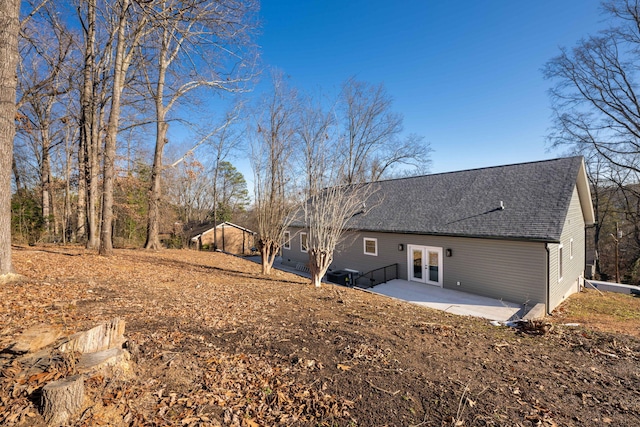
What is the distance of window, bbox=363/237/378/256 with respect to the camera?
14.2 meters

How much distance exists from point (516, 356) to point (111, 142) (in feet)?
39.9

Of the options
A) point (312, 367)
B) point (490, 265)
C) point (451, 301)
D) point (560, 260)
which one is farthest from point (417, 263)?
point (312, 367)

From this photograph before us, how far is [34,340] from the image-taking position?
2783 mm

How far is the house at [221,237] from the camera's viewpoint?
2658cm

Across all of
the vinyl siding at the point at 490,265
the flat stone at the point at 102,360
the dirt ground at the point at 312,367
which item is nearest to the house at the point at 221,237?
the vinyl siding at the point at 490,265

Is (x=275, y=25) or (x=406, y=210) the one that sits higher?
(x=275, y=25)

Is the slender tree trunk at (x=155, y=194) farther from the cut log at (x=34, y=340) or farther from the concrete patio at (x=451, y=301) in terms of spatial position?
the cut log at (x=34, y=340)

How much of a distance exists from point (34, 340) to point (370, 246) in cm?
1284

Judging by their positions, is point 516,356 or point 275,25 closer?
point 516,356

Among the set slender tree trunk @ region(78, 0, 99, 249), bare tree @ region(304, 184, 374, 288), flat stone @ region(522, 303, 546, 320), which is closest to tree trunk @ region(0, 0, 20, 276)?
slender tree trunk @ region(78, 0, 99, 249)

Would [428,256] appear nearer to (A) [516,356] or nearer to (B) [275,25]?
(A) [516,356]

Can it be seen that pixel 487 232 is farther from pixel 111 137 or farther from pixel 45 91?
pixel 45 91

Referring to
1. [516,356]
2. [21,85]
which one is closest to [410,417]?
[516,356]

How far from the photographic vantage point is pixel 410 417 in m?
2.69
